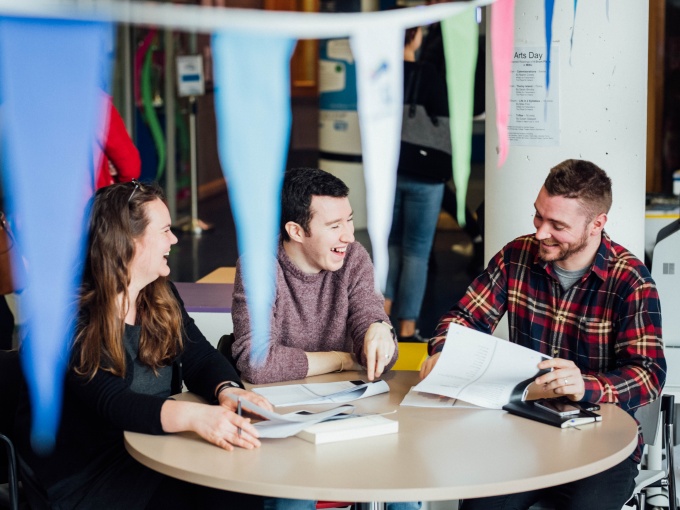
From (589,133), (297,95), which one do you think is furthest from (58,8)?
(297,95)

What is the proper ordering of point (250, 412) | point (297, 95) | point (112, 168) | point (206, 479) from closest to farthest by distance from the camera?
1. point (206, 479)
2. point (250, 412)
3. point (112, 168)
4. point (297, 95)

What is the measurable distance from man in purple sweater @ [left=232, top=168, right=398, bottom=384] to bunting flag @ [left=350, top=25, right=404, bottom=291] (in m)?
0.10

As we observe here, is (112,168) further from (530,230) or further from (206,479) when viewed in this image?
(206,479)

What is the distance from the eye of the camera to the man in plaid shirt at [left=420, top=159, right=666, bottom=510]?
7.35 ft

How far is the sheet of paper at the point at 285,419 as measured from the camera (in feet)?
6.35

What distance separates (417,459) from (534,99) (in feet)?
5.07

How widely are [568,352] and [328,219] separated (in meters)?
0.67

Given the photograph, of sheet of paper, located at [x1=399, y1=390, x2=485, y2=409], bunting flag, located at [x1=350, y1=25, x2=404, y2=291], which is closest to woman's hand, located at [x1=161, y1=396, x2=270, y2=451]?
sheet of paper, located at [x1=399, y1=390, x2=485, y2=409]

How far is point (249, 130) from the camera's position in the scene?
2.71 meters

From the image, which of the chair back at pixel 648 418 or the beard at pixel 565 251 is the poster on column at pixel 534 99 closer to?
the beard at pixel 565 251

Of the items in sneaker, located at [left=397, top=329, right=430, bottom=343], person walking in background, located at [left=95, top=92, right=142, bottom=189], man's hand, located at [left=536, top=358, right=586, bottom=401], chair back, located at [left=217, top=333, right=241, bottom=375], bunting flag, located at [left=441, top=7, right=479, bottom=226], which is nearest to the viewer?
man's hand, located at [left=536, top=358, right=586, bottom=401]

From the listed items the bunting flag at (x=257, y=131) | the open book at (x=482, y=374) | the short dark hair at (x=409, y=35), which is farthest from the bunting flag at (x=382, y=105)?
the open book at (x=482, y=374)

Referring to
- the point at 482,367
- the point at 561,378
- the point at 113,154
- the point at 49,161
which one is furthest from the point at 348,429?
the point at 113,154

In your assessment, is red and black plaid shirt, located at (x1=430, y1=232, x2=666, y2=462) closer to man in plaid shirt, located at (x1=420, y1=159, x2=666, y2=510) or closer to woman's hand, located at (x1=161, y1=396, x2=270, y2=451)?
man in plaid shirt, located at (x1=420, y1=159, x2=666, y2=510)
